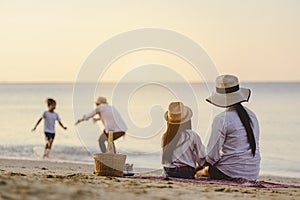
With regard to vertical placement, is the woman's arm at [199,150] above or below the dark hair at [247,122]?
below

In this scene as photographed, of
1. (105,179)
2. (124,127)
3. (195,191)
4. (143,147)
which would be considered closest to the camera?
(195,191)

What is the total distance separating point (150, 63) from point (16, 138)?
2024cm

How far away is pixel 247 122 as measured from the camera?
10.1 m

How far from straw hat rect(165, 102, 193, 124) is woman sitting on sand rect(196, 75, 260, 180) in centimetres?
42

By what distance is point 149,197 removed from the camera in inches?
307

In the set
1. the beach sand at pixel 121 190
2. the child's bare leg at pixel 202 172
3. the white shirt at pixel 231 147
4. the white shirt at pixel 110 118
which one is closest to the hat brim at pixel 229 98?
the white shirt at pixel 231 147

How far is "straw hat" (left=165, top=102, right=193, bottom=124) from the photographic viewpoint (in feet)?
33.9

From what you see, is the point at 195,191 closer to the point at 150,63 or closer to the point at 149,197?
the point at 149,197

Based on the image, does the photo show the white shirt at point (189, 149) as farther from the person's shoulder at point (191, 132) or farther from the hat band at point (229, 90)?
the hat band at point (229, 90)

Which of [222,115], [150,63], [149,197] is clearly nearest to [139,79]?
[150,63]

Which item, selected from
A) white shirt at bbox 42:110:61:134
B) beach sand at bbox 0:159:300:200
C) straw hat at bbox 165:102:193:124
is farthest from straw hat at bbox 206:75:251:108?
white shirt at bbox 42:110:61:134

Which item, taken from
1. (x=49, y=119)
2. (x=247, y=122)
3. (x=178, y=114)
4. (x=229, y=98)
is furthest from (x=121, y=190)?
(x=49, y=119)

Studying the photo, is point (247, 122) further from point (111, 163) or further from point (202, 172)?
point (111, 163)

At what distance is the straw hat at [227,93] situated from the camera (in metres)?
10.3
